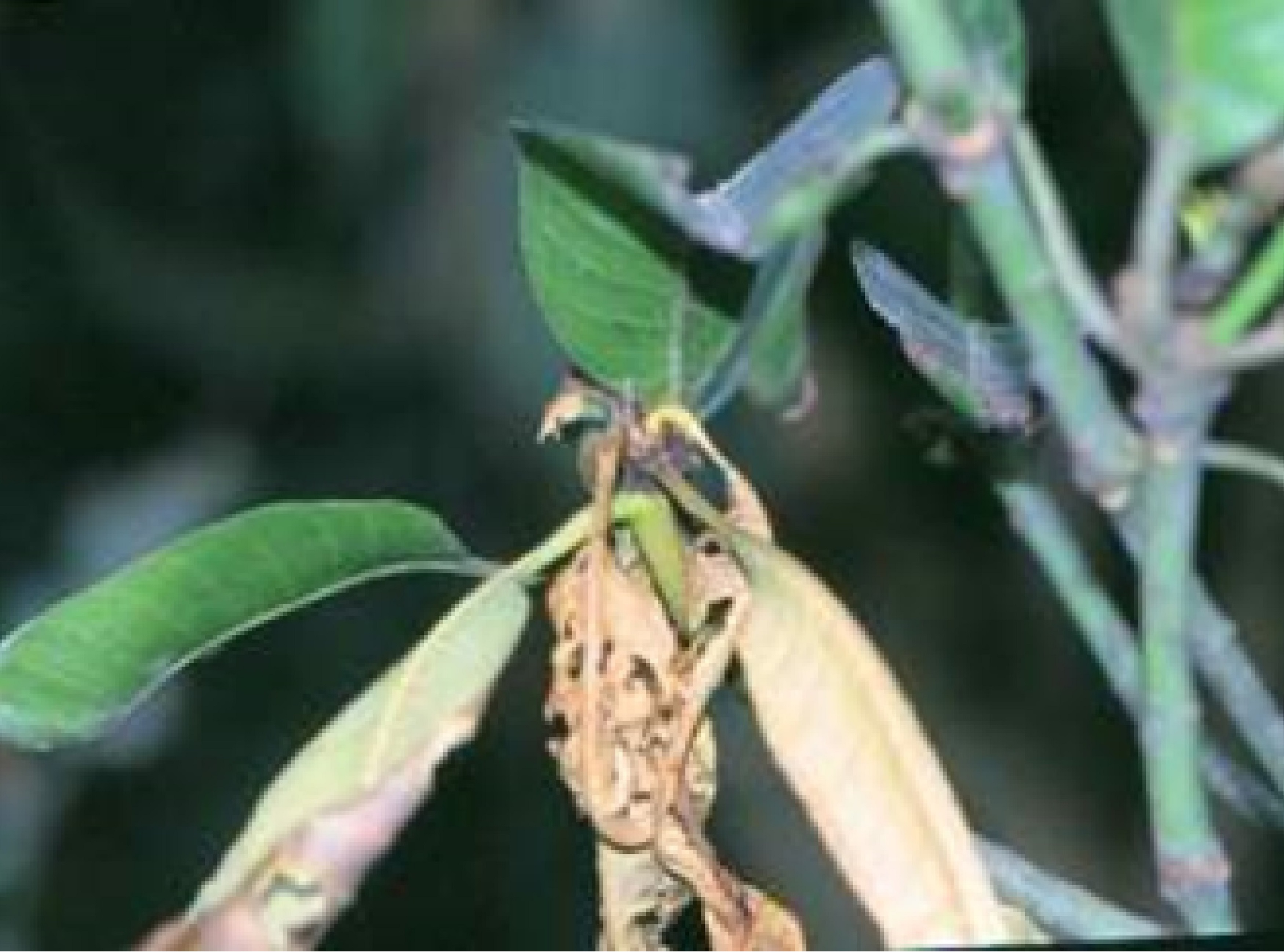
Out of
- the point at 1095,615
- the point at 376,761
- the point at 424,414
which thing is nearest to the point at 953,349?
the point at 1095,615

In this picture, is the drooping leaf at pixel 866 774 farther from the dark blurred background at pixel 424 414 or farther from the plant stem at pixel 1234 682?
the dark blurred background at pixel 424 414

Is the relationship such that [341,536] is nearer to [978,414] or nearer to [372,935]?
[978,414]

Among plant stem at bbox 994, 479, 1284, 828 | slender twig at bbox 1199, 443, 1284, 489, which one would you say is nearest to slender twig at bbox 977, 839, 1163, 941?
plant stem at bbox 994, 479, 1284, 828

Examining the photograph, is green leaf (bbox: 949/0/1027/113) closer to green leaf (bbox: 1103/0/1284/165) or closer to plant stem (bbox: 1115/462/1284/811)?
green leaf (bbox: 1103/0/1284/165)

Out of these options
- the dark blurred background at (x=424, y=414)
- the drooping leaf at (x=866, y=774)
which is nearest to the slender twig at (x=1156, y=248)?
the drooping leaf at (x=866, y=774)

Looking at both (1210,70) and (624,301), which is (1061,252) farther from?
(624,301)

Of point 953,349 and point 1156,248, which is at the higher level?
point 953,349

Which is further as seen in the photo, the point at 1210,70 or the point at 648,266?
the point at 648,266
